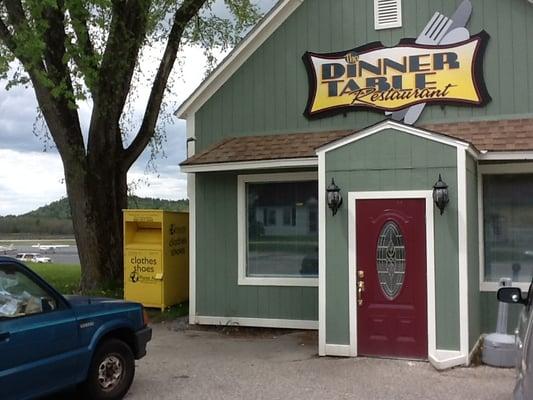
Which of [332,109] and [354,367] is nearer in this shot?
[354,367]

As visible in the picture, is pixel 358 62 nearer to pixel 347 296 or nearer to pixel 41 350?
pixel 347 296

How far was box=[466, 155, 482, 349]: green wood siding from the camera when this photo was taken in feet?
27.1

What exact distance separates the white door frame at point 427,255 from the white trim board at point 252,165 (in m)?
1.47

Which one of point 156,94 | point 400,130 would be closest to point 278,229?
point 400,130

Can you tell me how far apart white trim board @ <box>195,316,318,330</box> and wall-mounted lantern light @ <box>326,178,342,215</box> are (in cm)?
264

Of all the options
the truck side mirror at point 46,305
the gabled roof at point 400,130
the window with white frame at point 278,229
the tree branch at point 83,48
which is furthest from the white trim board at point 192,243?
the truck side mirror at point 46,305

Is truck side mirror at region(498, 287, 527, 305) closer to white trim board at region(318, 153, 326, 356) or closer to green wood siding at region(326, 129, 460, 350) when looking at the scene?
green wood siding at region(326, 129, 460, 350)

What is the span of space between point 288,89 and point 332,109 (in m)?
0.91

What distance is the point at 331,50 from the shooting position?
35.1 feet

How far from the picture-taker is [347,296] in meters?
8.49

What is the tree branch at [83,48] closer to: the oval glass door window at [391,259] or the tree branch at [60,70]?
the tree branch at [60,70]

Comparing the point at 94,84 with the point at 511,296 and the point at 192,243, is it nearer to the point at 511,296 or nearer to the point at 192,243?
the point at 192,243

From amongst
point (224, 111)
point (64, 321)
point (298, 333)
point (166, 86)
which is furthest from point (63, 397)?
point (166, 86)

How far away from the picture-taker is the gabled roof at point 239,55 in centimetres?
1091
